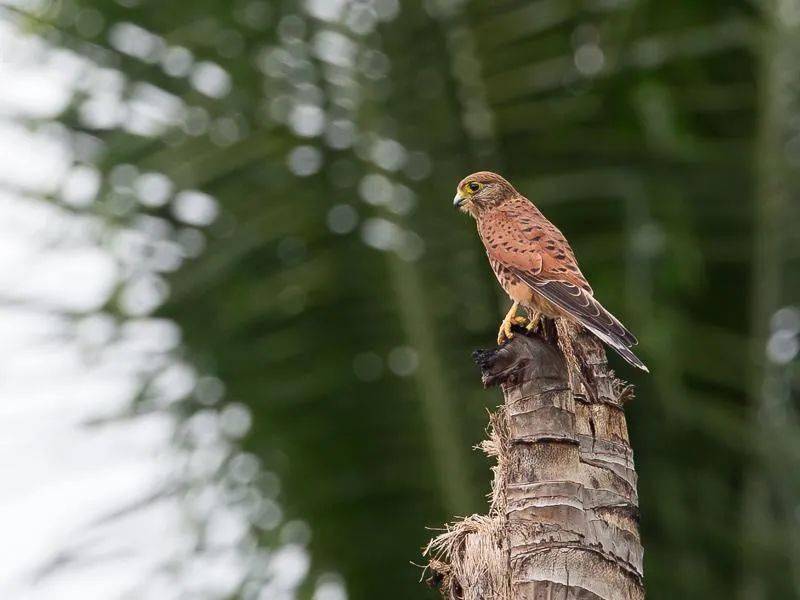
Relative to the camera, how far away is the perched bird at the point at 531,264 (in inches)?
158

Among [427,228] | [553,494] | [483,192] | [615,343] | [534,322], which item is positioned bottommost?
[553,494]

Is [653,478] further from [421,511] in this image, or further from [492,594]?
[492,594]

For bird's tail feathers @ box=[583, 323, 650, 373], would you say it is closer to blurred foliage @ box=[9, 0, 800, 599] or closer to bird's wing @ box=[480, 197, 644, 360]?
bird's wing @ box=[480, 197, 644, 360]

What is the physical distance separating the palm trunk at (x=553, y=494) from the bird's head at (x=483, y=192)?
→ 1950 mm

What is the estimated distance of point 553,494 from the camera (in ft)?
10.6

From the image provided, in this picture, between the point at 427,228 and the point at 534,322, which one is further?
the point at 427,228

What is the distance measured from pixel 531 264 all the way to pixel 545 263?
48 mm

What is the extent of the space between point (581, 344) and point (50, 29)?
3495 mm

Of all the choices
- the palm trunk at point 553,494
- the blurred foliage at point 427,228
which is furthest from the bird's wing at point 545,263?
the blurred foliage at point 427,228

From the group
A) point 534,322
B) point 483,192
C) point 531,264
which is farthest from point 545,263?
point 483,192

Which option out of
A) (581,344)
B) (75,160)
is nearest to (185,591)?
(75,160)

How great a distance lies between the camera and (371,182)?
6.36m

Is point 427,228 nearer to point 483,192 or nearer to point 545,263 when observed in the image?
point 483,192

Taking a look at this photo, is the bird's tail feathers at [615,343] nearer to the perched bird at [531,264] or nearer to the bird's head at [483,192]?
the perched bird at [531,264]
